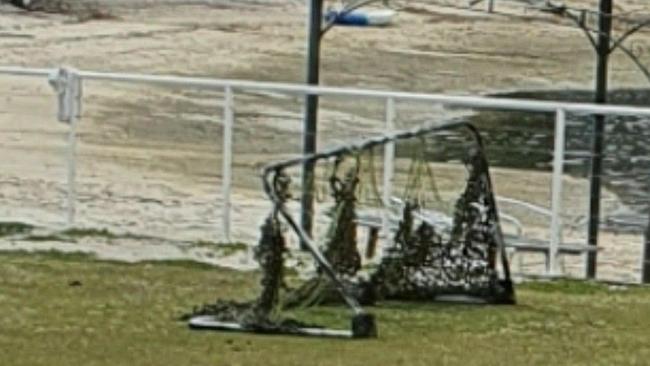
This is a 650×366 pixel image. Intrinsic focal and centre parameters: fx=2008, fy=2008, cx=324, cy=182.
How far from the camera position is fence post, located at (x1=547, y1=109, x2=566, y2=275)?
11641 mm

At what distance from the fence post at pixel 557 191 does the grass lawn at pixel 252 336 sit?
40.9 inches

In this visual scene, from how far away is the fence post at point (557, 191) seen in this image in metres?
11.6

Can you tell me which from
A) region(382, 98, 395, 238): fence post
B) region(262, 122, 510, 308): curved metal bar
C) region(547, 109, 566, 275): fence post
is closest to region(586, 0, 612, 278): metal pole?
region(547, 109, 566, 275): fence post

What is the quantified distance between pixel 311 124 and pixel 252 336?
4.75 m

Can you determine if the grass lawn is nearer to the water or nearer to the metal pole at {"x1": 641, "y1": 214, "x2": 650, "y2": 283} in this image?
the metal pole at {"x1": 641, "y1": 214, "x2": 650, "y2": 283}

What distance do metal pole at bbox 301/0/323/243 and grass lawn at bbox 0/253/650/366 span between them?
969mm

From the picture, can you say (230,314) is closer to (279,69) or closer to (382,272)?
(382,272)

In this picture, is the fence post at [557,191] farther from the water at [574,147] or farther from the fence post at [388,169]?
the water at [574,147]

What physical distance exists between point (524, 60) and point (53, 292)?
3146cm

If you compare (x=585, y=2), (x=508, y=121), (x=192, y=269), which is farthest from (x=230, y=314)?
(x=585, y=2)

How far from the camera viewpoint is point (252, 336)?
27.1 ft

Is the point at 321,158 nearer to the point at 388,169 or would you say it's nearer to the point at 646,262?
the point at 388,169

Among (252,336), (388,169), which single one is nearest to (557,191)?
(388,169)

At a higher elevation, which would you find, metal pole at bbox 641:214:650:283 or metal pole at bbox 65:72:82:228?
metal pole at bbox 65:72:82:228
